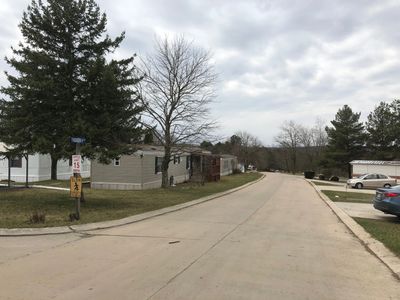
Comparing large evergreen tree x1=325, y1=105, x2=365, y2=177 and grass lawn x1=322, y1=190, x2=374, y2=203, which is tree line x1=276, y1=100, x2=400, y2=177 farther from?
grass lawn x1=322, y1=190, x2=374, y2=203

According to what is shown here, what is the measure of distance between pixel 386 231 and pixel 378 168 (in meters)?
43.7

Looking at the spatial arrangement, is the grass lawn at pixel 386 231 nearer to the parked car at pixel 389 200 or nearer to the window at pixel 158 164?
the parked car at pixel 389 200

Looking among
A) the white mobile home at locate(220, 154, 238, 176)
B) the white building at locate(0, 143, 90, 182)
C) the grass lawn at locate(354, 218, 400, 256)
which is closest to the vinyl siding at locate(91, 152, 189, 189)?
the white building at locate(0, 143, 90, 182)

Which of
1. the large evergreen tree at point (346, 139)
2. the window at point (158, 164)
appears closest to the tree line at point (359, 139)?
the large evergreen tree at point (346, 139)

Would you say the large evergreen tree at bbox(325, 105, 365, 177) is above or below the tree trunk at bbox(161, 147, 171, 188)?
above

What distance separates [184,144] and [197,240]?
21929 mm

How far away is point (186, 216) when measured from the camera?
16516 mm

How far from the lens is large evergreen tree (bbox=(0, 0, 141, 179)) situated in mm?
17984


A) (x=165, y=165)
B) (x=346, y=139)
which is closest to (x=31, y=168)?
(x=165, y=165)

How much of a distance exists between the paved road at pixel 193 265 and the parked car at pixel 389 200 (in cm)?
380

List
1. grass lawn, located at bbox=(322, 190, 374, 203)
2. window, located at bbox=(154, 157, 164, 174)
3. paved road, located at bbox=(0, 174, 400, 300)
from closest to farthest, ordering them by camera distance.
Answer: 1. paved road, located at bbox=(0, 174, 400, 300)
2. grass lawn, located at bbox=(322, 190, 374, 203)
3. window, located at bbox=(154, 157, 164, 174)

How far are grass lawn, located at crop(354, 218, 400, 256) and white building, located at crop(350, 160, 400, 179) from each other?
38.8 meters

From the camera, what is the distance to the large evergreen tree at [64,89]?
59.0ft

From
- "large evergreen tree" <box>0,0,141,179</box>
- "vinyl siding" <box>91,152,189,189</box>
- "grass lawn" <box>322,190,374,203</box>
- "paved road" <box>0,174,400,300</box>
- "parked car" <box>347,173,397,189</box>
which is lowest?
"grass lawn" <box>322,190,374,203</box>
